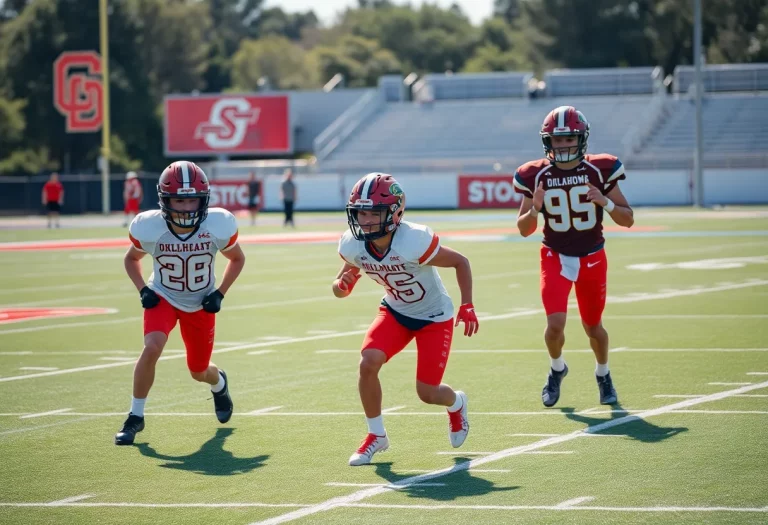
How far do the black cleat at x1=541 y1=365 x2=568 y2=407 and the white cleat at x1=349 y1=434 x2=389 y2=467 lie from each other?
1.89 metres

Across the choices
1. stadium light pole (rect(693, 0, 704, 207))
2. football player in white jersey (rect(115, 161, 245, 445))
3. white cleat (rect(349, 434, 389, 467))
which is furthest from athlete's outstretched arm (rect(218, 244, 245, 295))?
stadium light pole (rect(693, 0, 704, 207))

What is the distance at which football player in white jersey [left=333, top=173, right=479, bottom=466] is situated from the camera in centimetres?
745

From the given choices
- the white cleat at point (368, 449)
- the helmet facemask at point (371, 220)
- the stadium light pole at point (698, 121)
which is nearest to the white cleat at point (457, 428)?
the white cleat at point (368, 449)

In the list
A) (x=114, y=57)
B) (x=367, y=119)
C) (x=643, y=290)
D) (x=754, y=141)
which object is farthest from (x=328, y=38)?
(x=643, y=290)

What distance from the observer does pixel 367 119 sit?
62219 millimetres

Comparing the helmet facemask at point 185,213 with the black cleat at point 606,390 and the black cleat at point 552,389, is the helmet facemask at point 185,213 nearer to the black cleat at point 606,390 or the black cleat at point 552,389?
the black cleat at point 552,389

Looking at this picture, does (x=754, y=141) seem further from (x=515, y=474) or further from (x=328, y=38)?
(x=328, y=38)

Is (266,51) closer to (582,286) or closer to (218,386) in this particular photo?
(582,286)

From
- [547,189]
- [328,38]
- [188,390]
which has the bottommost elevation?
[188,390]

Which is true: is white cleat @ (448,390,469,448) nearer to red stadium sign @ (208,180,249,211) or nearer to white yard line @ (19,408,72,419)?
white yard line @ (19,408,72,419)

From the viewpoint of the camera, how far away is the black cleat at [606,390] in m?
9.23

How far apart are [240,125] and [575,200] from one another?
52207mm

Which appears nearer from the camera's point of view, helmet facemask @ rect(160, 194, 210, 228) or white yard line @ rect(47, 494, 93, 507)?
white yard line @ rect(47, 494, 93, 507)

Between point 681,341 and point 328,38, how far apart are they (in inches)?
5073
